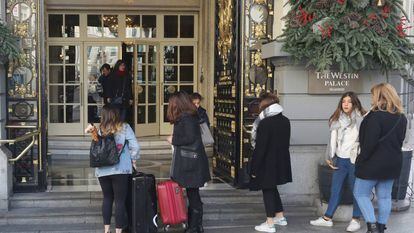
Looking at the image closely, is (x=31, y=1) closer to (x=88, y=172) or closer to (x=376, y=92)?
(x=88, y=172)

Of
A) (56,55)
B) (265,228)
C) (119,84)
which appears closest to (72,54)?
(56,55)

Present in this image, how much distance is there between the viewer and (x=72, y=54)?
44.0ft

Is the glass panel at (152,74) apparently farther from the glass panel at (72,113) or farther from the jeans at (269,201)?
the jeans at (269,201)

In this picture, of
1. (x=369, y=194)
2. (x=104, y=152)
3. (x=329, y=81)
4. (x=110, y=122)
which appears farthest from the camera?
(x=329, y=81)

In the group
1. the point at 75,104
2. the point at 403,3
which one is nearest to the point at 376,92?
the point at 403,3

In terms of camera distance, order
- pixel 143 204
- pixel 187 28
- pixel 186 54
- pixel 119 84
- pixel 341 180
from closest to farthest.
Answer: pixel 143 204 → pixel 341 180 → pixel 119 84 → pixel 187 28 → pixel 186 54

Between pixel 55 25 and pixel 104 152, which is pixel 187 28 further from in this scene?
pixel 104 152

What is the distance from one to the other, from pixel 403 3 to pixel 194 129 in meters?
4.06

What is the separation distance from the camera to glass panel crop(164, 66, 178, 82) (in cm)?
1359

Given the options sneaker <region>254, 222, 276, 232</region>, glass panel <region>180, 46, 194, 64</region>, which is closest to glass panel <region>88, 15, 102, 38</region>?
glass panel <region>180, 46, 194, 64</region>

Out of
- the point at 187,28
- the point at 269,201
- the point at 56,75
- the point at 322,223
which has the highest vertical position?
the point at 187,28

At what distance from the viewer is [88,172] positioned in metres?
9.82

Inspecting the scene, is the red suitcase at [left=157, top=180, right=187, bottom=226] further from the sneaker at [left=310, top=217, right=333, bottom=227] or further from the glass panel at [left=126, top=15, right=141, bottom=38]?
the glass panel at [left=126, top=15, right=141, bottom=38]

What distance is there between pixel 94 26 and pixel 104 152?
7823mm
